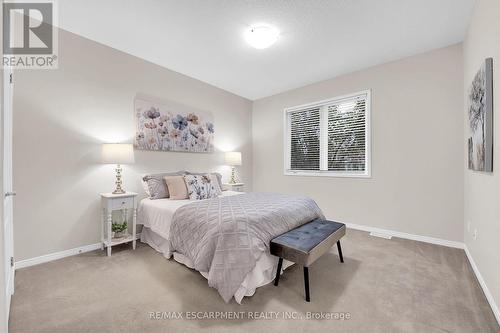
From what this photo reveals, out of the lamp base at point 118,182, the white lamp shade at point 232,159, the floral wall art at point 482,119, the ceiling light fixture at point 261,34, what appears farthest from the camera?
the white lamp shade at point 232,159

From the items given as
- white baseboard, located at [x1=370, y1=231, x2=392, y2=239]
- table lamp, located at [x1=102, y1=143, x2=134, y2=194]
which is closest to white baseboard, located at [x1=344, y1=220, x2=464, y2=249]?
white baseboard, located at [x1=370, y1=231, x2=392, y2=239]

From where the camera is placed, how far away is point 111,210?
2574 millimetres

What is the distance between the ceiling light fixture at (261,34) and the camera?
7.95 feet

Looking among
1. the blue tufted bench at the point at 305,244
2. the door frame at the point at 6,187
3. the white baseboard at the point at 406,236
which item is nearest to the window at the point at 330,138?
the white baseboard at the point at 406,236

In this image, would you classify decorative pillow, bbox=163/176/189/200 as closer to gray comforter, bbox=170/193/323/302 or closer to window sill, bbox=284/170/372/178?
gray comforter, bbox=170/193/323/302

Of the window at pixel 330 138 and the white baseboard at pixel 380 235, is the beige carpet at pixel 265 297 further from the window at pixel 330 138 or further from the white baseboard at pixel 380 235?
→ the window at pixel 330 138

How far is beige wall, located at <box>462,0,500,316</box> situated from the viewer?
157 cm

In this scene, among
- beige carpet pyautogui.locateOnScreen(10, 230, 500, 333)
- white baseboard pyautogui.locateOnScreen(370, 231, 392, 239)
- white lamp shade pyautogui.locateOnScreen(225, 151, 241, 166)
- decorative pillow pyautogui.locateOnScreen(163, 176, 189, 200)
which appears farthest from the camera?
white lamp shade pyautogui.locateOnScreen(225, 151, 241, 166)

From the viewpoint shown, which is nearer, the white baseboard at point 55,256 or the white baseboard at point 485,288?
the white baseboard at point 485,288

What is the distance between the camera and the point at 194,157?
389 cm

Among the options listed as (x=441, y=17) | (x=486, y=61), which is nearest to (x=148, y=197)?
(x=486, y=61)

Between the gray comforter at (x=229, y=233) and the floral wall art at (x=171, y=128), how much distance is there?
1508 mm

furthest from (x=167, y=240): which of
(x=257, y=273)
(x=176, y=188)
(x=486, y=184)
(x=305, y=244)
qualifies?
(x=486, y=184)

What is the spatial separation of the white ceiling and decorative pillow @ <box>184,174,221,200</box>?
1.80 metres
